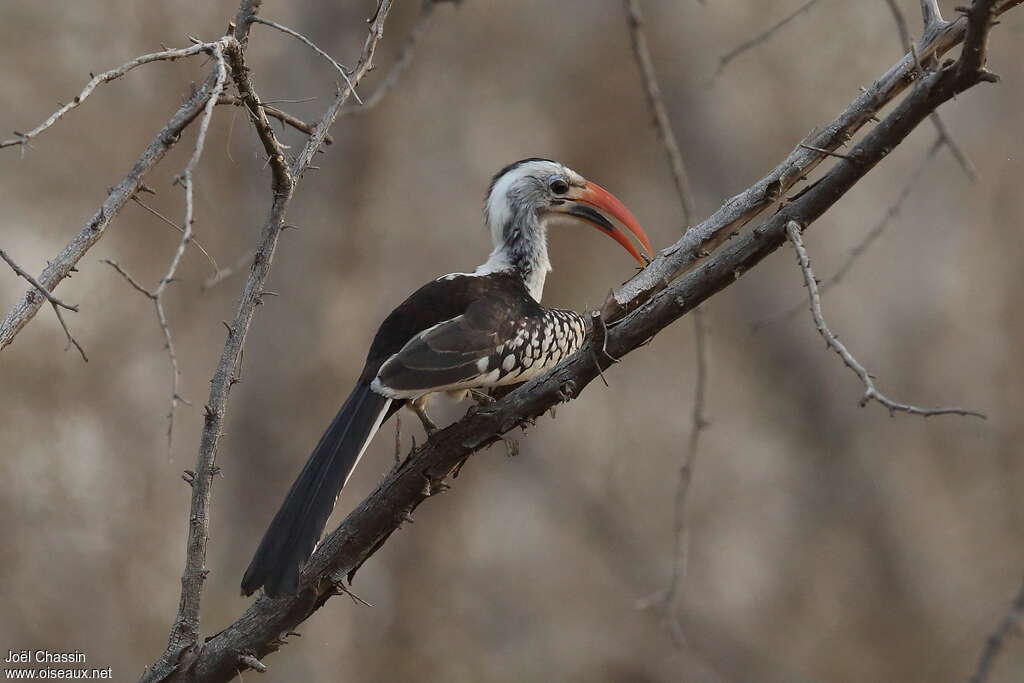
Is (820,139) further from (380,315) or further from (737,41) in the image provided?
(737,41)

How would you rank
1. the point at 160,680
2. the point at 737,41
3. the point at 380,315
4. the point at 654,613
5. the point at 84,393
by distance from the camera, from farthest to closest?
the point at 737,41
the point at 654,613
the point at 380,315
the point at 84,393
the point at 160,680

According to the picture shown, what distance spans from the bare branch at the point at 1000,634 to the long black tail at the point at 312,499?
1.50 meters

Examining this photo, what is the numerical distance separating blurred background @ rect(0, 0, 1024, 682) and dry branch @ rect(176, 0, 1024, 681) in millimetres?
3509

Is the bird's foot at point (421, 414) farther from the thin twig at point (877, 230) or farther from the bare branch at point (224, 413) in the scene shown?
the thin twig at point (877, 230)

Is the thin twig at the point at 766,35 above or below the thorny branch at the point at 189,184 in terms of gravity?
above

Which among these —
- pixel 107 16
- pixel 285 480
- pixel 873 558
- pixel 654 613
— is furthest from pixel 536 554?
pixel 107 16

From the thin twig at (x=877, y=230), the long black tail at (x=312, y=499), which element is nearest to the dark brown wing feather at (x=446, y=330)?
the long black tail at (x=312, y=499)

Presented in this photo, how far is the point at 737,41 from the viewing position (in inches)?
351

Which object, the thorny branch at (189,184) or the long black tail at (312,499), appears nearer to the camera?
the thorny branch at (189,184)

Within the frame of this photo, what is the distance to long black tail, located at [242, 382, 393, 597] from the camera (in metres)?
2.47

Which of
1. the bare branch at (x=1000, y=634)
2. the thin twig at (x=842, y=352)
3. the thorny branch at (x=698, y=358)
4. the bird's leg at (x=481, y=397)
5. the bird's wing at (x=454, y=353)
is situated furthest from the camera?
the thorny branch at (x=698, y=358)

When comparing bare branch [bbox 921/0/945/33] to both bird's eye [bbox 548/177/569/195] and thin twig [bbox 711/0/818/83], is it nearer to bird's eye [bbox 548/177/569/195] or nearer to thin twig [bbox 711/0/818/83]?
thin twig [bbox 711/0/818/83]

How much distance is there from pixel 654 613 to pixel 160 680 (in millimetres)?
6134

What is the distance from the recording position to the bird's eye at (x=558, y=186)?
3.88 metres
